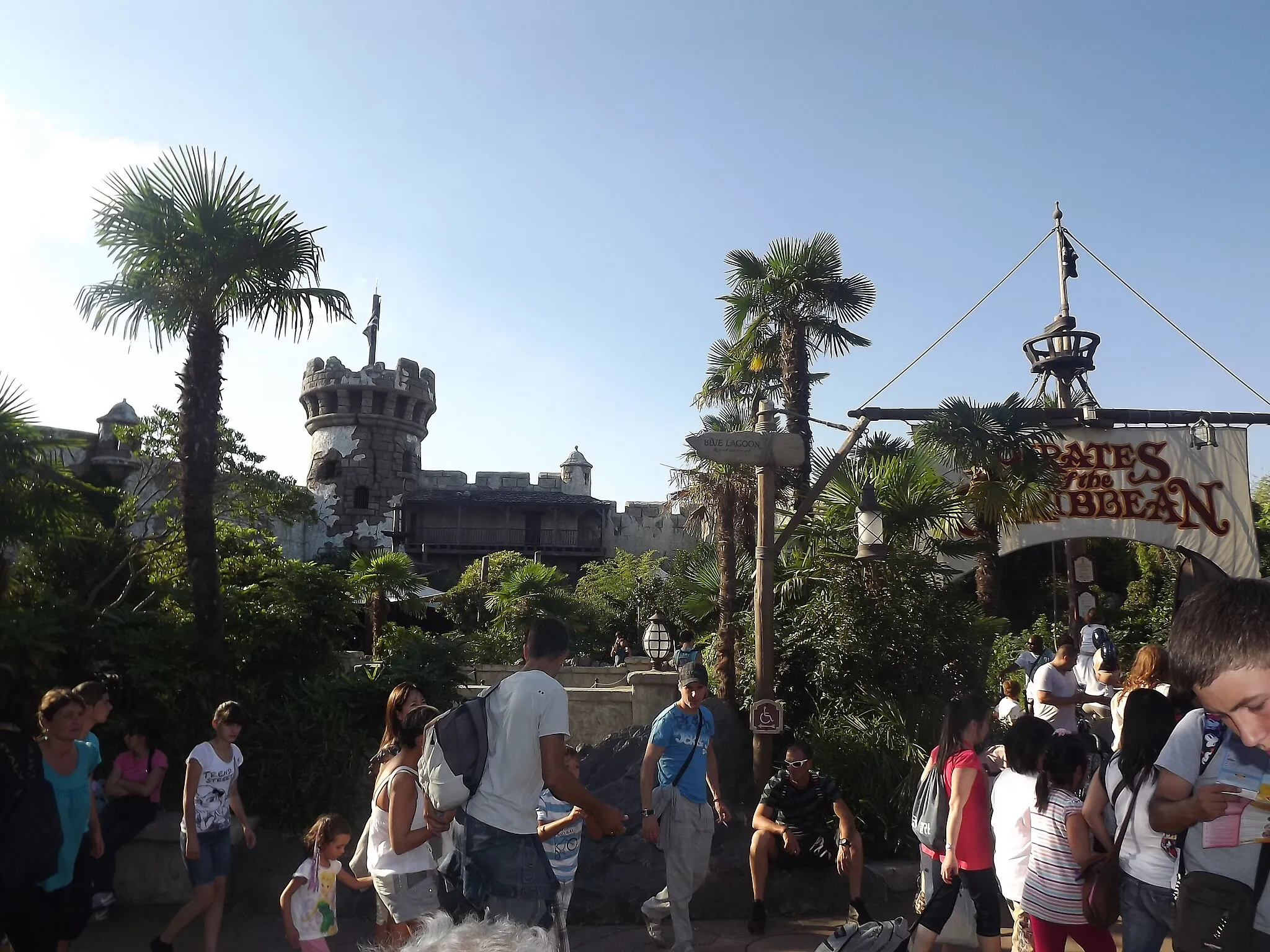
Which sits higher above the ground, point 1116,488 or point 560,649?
point 1116,488

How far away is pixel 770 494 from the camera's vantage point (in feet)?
26.3

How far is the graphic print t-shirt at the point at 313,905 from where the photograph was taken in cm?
443

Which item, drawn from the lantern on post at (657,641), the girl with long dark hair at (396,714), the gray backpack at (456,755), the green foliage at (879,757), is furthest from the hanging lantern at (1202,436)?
the gray backpack at (456,755)

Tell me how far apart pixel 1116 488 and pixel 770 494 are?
10.8 m

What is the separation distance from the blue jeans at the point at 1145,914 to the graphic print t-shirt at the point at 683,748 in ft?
8.67

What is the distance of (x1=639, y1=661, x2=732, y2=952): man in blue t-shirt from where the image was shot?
18.0 feet

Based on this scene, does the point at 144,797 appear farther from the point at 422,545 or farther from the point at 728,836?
the point at 422,545

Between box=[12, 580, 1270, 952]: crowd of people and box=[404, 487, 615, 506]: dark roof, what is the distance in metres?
33.0

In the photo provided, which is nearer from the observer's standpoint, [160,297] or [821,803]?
[821,803]

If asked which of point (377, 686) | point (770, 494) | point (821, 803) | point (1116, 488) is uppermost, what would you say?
point (1116, 488)

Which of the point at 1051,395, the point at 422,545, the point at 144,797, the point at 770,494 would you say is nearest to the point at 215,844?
the point at 144,797

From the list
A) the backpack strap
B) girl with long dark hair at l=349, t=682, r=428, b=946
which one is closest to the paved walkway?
girl with long dark hair at l=349, t=682, r=428, b=946

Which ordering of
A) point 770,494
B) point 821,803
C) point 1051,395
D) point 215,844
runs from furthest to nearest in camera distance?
point 1051,395
point 770,494
point 821,803
point 215,844

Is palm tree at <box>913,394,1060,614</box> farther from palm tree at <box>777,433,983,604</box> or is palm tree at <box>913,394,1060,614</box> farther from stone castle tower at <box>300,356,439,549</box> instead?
stone castle tower at <box>300,356,439,549</box>
